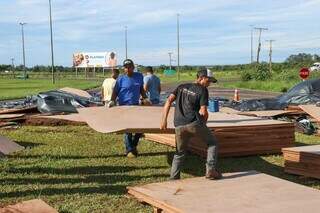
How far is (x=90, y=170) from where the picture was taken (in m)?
9.51

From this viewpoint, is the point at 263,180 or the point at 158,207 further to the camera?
the point at 263,180

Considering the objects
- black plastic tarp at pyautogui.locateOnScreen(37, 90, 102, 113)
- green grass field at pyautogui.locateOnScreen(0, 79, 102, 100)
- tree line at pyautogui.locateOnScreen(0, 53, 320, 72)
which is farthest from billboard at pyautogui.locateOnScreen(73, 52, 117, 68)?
black plastic tarp at pyautogui.locateOnScreen(37, 90, 102, 113)

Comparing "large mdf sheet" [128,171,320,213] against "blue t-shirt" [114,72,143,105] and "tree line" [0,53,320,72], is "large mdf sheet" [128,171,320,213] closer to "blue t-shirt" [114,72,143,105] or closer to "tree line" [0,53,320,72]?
"blue t-shirt" [114,72,143,105]

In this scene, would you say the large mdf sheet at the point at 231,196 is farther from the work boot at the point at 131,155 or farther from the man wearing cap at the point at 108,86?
the man wearing cap at the point at 108,86

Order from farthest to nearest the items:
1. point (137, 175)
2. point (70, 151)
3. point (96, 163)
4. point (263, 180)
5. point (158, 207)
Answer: point (70, 151) < point (96, 163) < point (137, 175) < point (263, 180) < point (158, 207)

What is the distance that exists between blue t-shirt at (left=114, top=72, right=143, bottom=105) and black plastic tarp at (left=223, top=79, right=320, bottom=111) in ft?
27.5

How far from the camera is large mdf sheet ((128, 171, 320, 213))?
19.6ft

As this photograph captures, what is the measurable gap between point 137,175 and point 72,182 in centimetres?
114

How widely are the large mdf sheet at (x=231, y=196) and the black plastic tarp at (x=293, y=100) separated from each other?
11.1 meters

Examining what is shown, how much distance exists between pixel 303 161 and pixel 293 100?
10036 mm

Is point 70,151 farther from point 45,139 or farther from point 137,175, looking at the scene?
point 137,175

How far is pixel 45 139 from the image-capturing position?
13570 millimetres

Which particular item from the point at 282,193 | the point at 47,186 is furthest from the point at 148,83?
the point at 282,193

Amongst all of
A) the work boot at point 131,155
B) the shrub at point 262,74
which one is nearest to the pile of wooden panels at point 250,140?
the work boot at point 131,155
